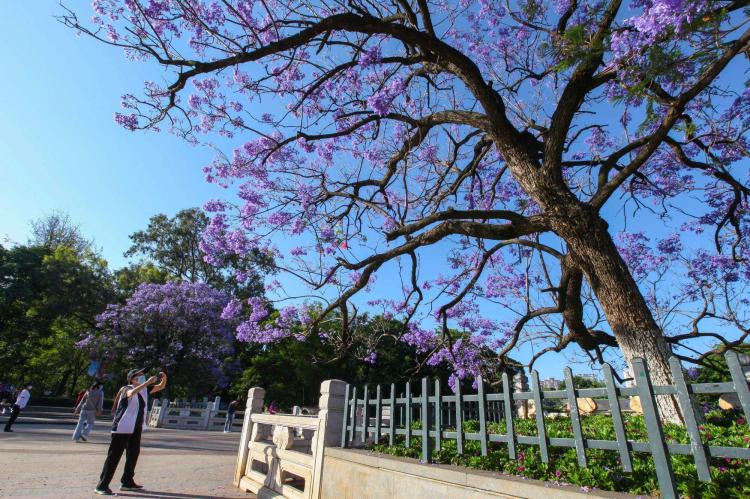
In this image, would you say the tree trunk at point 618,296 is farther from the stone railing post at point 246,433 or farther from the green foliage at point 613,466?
the stone railing post at point 246,433

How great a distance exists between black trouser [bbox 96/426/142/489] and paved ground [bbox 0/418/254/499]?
0.73 feet

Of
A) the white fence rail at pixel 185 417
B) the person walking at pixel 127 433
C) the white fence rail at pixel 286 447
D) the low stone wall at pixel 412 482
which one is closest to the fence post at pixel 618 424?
the low stone wall at pixel 412 482

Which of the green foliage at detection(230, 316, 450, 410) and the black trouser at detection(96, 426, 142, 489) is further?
the green foliage at detection(230, 316, 450, 410)

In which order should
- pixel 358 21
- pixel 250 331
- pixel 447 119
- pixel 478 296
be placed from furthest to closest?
pixel 478 296
pixel 250 331
pixel 447 119
pixel 358 21

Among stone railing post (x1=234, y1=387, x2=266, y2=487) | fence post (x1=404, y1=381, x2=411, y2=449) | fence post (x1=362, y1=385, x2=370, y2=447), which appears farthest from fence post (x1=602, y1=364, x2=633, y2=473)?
stone railing post (x1=234, y1=387, x2=266, y2=487)

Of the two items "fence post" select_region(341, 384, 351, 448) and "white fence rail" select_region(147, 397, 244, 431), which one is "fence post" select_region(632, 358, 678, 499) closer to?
"fence post" select_region(341, 384, 351, 448)

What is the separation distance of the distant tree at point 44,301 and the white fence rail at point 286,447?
20997 millimetres

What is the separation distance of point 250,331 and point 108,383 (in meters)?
21.0

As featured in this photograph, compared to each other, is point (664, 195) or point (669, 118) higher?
point (664, 195)

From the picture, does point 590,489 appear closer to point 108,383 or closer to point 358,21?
point 358,21

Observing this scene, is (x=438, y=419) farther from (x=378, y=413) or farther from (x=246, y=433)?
(x=246, y=433)

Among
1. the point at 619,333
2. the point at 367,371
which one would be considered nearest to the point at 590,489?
the point at 619,333

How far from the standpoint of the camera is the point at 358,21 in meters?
5.91

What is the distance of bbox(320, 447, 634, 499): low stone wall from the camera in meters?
2.84
